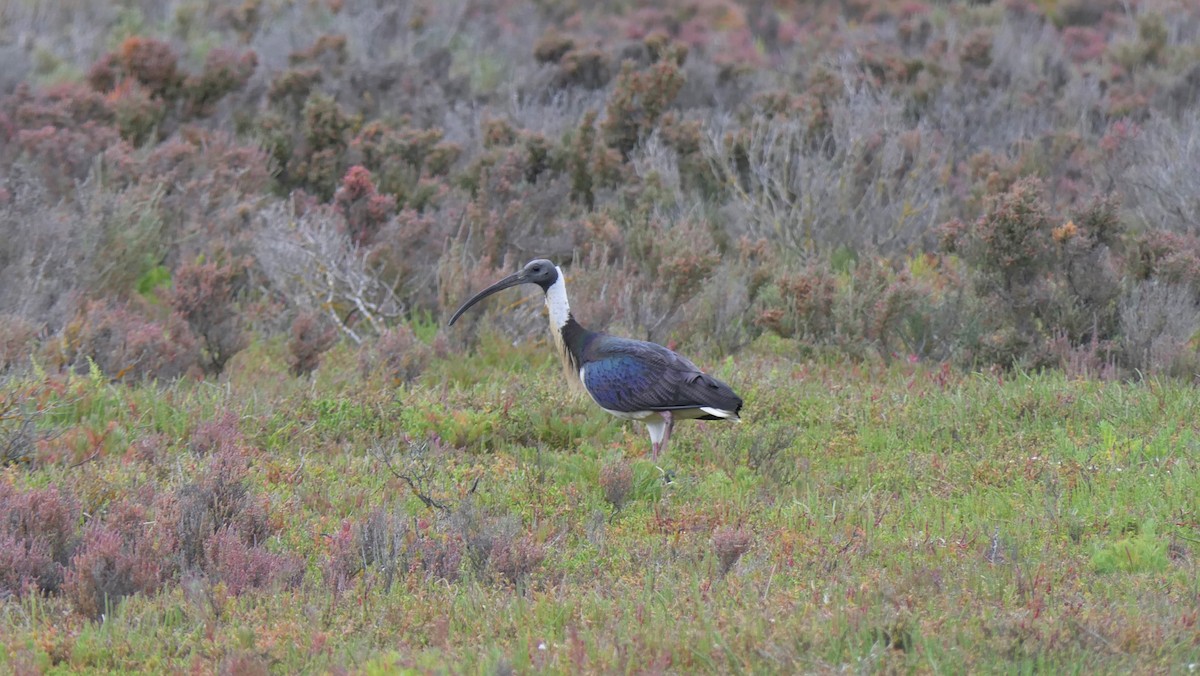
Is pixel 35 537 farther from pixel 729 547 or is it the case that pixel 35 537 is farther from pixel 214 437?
pixel 729 547

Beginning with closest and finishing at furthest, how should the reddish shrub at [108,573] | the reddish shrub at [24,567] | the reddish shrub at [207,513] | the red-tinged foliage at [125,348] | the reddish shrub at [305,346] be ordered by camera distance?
the reddish shrub at [108,573]
the reddish shrub at [24,567]
the reddish shrub at [207,513]
the red-tinged foliage at [125,348]
the reddish shrub at [305,346]

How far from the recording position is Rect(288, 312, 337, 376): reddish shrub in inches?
353

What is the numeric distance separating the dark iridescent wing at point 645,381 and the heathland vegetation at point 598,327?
0.29m

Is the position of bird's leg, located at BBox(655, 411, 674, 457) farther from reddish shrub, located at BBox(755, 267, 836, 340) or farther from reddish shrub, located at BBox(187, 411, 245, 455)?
reddish shrub, located at BBox(755, 267, 836, 340)

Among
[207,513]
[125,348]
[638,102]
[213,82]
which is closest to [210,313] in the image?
[125,348]

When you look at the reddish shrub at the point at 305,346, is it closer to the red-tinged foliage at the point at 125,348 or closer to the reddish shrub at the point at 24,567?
the red-tinged foliage at the point at 125,348

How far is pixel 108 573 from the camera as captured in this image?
5.36 m

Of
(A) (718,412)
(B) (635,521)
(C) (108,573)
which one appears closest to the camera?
(C) (108,573)

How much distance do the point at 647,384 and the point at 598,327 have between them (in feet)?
7.68

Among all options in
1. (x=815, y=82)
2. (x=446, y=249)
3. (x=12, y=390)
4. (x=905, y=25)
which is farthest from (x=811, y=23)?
(x=12, y=390)

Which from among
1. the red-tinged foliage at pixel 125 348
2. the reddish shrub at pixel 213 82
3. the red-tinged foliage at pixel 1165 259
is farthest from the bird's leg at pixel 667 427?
the reddish shrub at pixel 213 82

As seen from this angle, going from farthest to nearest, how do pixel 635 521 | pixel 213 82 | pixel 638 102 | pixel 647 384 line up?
pixel 213 82 < pixel 638 102 < pixel 647 384 < pixel 635 521

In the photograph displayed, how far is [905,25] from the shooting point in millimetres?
19562

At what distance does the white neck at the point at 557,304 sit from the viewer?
814 centimetres
